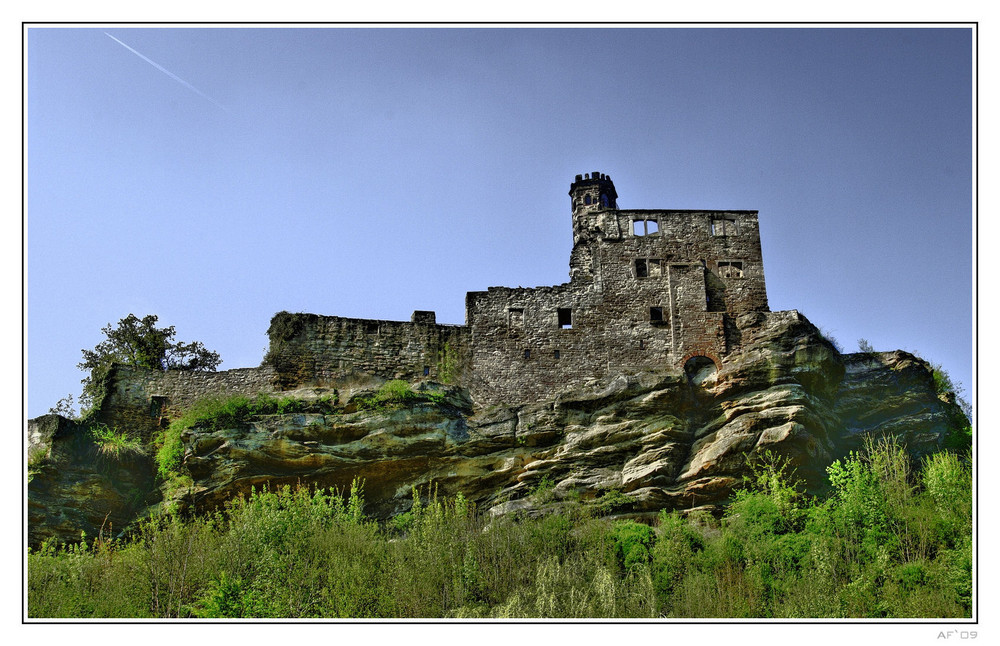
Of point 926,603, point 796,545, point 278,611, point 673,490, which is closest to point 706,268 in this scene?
point 673,490

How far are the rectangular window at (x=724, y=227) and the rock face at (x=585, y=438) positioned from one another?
18.4 ft

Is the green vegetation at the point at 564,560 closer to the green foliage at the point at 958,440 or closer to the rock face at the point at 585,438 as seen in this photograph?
the green foliage at the point at 958,440

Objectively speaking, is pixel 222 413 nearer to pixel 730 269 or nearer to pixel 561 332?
pixel 561 332

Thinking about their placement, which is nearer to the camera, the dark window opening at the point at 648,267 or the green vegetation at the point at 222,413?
the green vegetation at the point at 222,413

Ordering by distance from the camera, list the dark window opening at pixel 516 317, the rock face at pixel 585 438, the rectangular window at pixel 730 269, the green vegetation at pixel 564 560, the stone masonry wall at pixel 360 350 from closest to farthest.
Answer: the green vegetation at pixel 564 560 → the rock face at pixel 585 438 → the stone masonry wall at pixel 360 350 → the dark window opening at pixel 516 317 → the rectangular window at pixel 730 269

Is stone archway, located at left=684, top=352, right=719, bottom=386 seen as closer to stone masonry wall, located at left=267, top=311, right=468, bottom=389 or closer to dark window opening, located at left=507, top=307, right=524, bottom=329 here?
dark window opening, located at left=507, top=307, right=524, bottom=329

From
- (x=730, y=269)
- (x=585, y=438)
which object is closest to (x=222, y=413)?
(x=585, y=438)

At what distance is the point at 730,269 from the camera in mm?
37000

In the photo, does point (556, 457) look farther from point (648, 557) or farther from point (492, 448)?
point (648, 557)

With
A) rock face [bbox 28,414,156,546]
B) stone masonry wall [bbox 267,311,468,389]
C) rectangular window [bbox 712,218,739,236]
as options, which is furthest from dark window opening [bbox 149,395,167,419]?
rectangular window [bbox 712,218,739,236]

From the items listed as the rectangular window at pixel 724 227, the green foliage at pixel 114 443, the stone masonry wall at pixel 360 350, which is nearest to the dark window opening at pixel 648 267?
the rectangular window at pixel 724 227

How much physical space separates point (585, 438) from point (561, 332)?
526 centimetres

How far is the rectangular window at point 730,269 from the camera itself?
36875 millimetres

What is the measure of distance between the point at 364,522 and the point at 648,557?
29.6 feet
